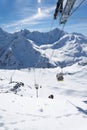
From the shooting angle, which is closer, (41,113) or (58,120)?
A: (58,120)

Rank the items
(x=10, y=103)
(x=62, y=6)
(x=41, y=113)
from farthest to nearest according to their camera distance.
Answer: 1. (x=10, y=103)
2. (x=41, y=113)
3. (x=62, y=6)

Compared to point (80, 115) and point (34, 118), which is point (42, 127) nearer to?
point (34, 118)

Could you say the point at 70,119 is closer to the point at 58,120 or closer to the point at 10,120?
the point at 58,120

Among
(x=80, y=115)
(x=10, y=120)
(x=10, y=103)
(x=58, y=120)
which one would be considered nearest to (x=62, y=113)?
(x=80, y=115)

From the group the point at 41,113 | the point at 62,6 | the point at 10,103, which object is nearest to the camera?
the point at 62,6

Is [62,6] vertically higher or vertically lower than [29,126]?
higher

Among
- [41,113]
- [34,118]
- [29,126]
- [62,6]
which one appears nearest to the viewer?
[29,126]

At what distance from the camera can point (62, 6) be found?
1141 cm

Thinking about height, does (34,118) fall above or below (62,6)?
below

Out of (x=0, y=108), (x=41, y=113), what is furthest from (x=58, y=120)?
(x=0, y=108)

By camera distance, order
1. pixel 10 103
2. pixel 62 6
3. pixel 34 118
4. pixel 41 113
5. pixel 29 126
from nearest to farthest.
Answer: pixel 29 126 < pixel 62 6 < pixel 34 118 < pixel 41 113 < pixel 10 103

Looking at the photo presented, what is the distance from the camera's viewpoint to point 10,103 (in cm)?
1465

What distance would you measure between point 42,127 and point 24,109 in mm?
→ 3245

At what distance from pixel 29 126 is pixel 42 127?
52 centimetres
